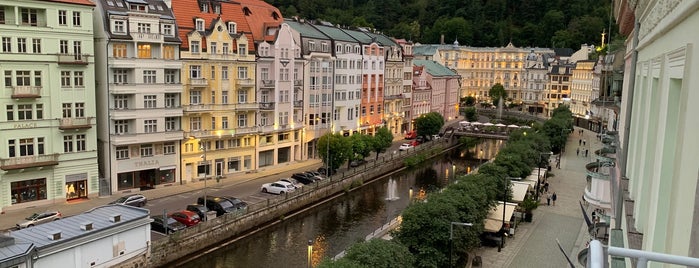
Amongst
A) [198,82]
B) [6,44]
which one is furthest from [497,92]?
[6,44]

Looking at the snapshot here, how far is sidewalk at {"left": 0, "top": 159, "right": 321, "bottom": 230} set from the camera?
1516 inches

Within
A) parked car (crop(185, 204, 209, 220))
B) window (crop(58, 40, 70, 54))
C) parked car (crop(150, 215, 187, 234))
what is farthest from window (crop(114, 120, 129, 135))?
parked car (crop(150, 215, 187, 234))

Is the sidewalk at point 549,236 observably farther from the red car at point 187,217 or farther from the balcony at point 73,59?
the balcony at point 73,59

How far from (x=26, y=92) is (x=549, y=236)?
39.4 m

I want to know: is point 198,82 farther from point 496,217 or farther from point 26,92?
point 496,217

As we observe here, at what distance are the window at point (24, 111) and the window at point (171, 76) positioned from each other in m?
11.1

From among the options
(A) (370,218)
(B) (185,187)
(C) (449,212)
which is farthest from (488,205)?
(B) (185,187)

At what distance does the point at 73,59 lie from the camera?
4222 centimetres

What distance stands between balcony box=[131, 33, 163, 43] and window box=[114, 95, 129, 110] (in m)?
4.92

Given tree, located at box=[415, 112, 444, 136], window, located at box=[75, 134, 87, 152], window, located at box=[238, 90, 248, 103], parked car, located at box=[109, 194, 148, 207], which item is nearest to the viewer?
parked car, located at box=[109, 194, 148, 207]

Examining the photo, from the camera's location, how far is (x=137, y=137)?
4653cm

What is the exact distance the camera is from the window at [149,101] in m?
47.0

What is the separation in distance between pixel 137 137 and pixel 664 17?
45046mm

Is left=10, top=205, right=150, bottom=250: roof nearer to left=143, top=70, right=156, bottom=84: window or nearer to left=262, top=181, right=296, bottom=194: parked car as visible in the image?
left=262, top=181, right=296, bottom=194: parked car
